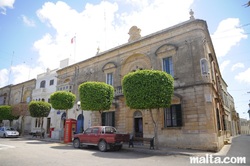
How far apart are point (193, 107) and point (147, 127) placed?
444 centimetres

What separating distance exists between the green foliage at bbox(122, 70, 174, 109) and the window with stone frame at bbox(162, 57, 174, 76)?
3.07 meters

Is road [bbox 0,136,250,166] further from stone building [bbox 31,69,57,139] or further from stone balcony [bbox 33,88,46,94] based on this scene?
stone balcony [bbox 33,88,46,94]

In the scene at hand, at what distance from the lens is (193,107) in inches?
544

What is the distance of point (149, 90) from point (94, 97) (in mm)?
5385

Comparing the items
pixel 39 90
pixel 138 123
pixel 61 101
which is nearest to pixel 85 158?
pixel 138 123

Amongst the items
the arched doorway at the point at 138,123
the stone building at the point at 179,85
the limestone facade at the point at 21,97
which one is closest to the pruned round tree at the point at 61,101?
the stone building at the point at 179,85

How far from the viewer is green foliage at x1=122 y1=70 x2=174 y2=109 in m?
12.5

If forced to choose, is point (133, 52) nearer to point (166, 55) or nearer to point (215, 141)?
point (166, 55)

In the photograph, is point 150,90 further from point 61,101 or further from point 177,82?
point 61,101

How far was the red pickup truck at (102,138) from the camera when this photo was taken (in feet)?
39.3

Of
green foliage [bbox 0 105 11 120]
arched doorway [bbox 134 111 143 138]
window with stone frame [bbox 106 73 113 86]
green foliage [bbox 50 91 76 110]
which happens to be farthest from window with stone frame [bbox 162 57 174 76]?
green foliage [bbox 0 105 11 120]

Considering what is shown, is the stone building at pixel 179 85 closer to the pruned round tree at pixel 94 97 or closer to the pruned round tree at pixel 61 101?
the pruned round tree at pixel 94 97

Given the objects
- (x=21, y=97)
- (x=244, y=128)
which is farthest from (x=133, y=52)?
(x=244, y=128)

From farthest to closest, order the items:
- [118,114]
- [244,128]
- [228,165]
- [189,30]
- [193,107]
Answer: [244,128] < [118,114] < [189,30] < [193,107] < [228,165]
